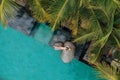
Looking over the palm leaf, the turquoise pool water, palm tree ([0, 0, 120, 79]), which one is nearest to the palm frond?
palm tree ([0, 0, 120, 79])

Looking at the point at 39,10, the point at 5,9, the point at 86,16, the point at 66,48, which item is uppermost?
the point at 5,9

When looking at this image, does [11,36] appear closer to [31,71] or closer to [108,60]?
[31,71]

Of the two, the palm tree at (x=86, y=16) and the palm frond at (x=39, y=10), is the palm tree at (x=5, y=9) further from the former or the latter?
the palm frond at (x=39, y=10)

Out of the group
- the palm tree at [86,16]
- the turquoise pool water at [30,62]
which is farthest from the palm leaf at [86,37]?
the turquoise pool water at [30,62]

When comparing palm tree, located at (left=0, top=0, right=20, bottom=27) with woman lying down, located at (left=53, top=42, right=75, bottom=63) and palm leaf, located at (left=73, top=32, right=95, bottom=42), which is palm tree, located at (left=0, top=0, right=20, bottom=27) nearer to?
palm leaf, located at (left=73, top=32, right=95, bottom=42)

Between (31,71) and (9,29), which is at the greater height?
(9,29)

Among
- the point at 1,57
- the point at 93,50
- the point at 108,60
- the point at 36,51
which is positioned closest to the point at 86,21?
the point at 93,50

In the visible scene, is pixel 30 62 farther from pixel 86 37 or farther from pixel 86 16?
pixel 86 16

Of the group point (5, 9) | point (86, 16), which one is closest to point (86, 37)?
point (86, 16)
